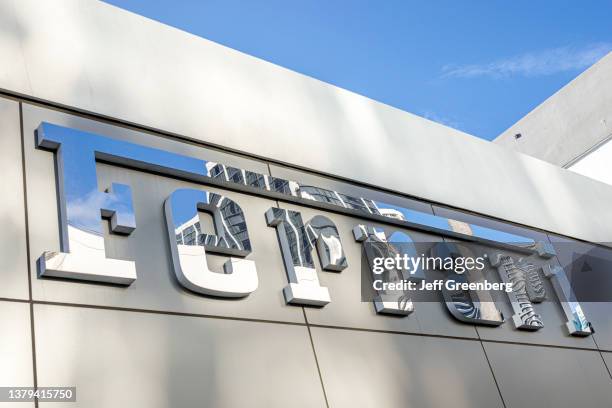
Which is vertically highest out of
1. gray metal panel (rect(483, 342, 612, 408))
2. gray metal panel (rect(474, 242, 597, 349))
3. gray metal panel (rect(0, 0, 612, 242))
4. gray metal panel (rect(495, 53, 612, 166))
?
gray metal panel (rect(495, 53, 612, 166))

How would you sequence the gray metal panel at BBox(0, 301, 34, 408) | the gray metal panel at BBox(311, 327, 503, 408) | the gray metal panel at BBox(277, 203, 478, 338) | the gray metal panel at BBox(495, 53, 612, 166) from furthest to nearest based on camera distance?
the gray metal panel at BBox(495, 53, 612, 166) < the gray metal panel at BBox(277, 203, 478, 338) < the gray metal panel at BBox(311, 327, 503, 408) < the gray metal panel at BBox(0, 301, 34, 408)

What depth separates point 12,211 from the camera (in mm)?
3635

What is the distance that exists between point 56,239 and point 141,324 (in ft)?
2.02

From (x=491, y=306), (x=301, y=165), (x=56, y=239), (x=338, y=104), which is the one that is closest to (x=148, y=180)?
(x=56, y=239)

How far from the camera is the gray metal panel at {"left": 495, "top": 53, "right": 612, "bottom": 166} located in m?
13.4

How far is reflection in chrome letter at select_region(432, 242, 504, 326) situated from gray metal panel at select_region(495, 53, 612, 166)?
8.10 metres

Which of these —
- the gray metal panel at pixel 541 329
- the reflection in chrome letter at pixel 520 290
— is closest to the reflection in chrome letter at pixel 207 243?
the gray metal panel at pixel 541 329

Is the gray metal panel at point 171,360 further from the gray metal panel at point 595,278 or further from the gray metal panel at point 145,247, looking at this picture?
the gray metal panel at point 595,278

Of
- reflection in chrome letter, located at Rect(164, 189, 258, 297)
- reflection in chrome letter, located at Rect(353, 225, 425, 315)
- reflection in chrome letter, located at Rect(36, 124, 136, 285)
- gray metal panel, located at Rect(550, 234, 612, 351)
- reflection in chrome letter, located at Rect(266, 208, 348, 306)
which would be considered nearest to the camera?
reflection in chrome letter, located at Rect(36, 124, 136, 285)

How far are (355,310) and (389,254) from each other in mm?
799

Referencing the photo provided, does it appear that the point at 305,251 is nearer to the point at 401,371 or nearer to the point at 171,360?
the point at 401,371

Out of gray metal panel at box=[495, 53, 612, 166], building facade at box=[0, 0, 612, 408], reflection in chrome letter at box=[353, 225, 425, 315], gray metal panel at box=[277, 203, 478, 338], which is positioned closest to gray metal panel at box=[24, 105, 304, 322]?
building facade at box=[0, 0, 612, 408]

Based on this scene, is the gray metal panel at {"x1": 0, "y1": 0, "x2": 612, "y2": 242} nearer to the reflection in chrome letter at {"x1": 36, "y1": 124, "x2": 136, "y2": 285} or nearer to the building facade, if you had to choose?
the building facade

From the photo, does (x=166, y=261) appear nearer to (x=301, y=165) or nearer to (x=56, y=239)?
(x=56, y=239)
